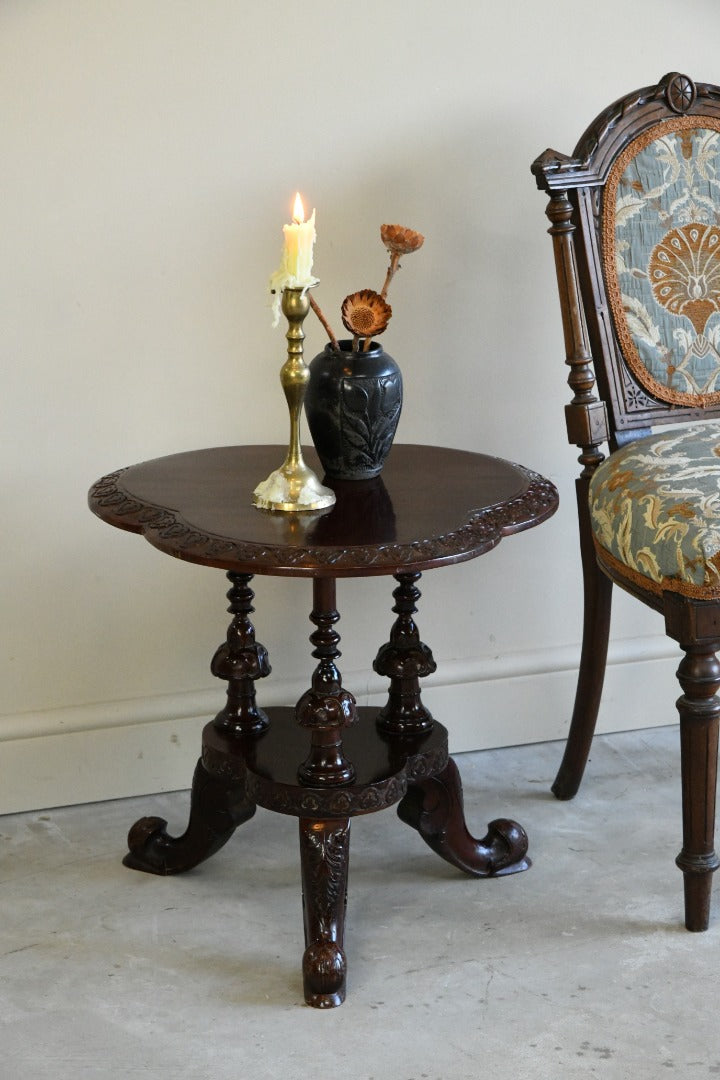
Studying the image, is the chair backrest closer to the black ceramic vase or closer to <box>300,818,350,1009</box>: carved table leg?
the black ceramic vase

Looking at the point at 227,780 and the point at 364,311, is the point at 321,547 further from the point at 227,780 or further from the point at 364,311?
the point at 227,780

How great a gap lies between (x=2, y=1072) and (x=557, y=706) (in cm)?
108

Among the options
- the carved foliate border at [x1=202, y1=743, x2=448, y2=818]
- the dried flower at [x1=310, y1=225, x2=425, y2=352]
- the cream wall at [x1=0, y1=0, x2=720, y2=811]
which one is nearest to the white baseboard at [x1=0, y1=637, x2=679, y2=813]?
the cream wall at [x1=0, y1=0, x2=720, y2=811]

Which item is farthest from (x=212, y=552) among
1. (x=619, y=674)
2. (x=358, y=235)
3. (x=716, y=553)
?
(x=619, y=674)

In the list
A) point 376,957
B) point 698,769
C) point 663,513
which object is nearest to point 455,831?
point 376,957

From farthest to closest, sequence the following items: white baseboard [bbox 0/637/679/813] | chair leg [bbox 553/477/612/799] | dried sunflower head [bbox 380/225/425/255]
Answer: white baseboard [bbox 0/637/679/813], chair leg [bbox 553/477/612/799], dried sunflower head [bbox 380/225/425/255]

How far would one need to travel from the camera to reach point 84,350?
5.87ft

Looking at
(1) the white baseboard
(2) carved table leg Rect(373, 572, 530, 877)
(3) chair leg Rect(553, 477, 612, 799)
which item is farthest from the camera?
(1) the white baseboard

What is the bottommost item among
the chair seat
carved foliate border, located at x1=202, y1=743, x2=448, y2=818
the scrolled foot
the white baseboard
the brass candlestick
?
the scrolled foot

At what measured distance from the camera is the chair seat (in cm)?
141

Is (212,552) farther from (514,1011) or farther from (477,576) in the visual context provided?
(477,576)

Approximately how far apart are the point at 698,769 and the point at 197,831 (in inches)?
25.4

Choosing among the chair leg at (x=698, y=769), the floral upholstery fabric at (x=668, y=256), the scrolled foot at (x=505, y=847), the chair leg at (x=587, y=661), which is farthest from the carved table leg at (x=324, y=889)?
the floral upholstery fabric at (x=668, y=256)

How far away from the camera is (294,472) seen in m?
1.40
